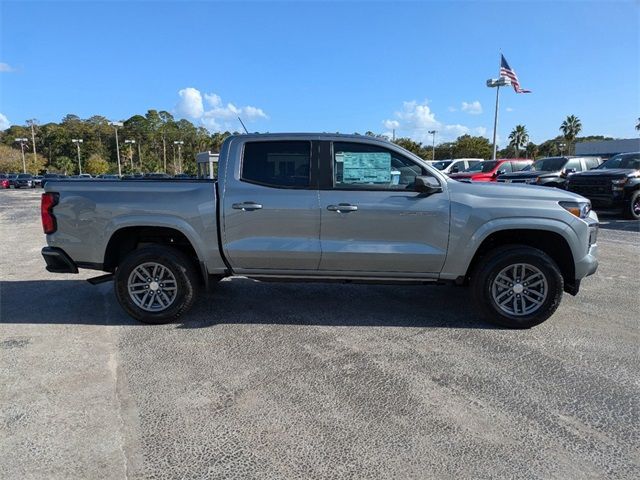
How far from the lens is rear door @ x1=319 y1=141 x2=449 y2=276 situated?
14.4 ft

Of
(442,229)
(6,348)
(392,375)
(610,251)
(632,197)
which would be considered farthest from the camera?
(632,197)

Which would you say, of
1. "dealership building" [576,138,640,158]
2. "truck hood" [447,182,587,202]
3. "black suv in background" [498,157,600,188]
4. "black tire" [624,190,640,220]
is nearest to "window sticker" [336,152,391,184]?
"truck hood" [447,182,587,202]

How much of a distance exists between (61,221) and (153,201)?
1.04 m

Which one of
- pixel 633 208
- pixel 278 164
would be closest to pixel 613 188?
pixel 633 208

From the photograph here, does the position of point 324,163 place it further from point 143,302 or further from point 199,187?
point 143,302

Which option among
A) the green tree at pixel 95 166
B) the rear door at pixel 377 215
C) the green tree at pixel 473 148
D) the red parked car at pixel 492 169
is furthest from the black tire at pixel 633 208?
the green tree at pixel 95 166

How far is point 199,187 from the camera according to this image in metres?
4.54

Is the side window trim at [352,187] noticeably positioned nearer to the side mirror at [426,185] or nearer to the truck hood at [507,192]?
the side mirror at [426,185]

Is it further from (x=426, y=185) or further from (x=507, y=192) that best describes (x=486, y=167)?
(x=426, y=185)

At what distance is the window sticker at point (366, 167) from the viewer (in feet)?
14.7

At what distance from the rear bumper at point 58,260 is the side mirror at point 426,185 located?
3.68 meters

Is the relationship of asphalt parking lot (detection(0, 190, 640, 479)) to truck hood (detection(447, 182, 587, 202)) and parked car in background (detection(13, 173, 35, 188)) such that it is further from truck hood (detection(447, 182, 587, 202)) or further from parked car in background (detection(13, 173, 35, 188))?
parked car in background (detection(13, 173, 35, 188))

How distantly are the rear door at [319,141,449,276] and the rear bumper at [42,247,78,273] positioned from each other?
2679 millimetres

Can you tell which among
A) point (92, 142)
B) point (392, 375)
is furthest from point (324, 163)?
point (92, 142)
